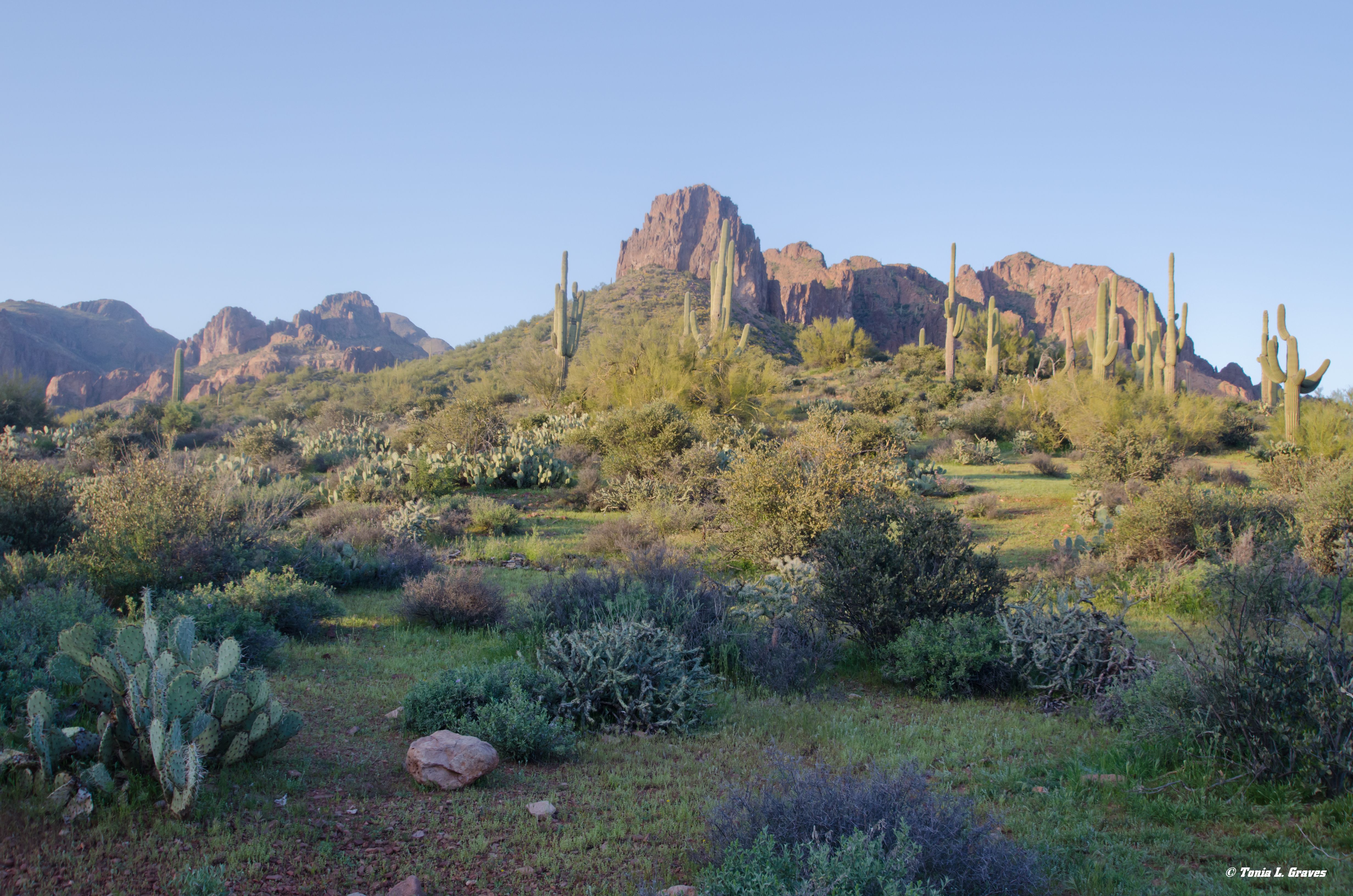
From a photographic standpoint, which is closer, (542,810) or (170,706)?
(170,706)

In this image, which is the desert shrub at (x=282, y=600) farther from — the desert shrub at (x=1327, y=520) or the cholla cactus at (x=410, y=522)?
the desert shrub at (x=1327, y=520)

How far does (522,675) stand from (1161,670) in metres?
4.06

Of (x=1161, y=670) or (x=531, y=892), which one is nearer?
(x=531, y=892)

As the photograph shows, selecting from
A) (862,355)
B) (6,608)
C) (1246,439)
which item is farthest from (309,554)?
(862,355)

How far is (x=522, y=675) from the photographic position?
5.24 m

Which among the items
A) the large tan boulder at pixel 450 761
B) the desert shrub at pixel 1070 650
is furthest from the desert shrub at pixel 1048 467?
the large tan boulder at pixel 450 761

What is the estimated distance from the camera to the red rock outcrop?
85.6m

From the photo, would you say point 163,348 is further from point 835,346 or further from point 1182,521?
point 1182,521

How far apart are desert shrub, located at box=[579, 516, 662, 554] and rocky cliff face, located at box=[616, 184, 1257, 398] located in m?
62.6

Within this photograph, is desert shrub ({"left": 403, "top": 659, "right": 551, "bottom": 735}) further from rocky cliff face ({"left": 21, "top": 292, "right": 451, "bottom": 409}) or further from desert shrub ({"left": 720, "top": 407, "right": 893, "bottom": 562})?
rocky cliff face ({"left": 21, "top": 292, "right": 451, "bottom": 409})

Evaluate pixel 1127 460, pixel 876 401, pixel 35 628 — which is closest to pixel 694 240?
pixel 876 401

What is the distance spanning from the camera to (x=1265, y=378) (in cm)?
2755

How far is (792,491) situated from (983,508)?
16.8 feet

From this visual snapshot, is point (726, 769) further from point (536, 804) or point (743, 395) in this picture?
point (743, 395)
